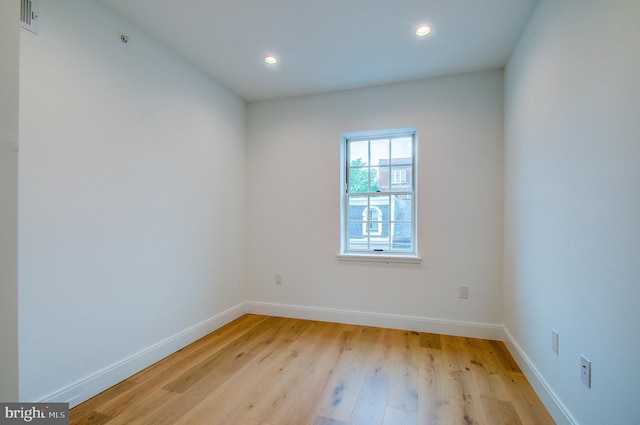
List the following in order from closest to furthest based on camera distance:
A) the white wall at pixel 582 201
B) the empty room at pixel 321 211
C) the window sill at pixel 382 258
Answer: the white wall at pixel 582 201 → the empty room at pixel 321 211 → the window sill at pixel 382 258

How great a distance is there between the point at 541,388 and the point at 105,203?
10.0 feet

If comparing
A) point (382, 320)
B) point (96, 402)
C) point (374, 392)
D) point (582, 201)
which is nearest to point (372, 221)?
point (382, 320)

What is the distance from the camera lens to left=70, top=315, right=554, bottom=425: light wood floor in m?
1.63

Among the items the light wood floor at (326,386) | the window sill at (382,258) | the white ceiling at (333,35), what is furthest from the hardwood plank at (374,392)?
the white ceiling at (333,35)

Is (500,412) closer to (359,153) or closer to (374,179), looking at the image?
(374,179)

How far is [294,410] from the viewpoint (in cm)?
168

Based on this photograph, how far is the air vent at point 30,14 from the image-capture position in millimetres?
1483

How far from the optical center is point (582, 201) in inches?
53.9

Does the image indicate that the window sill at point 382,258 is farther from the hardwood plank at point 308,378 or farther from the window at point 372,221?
the hardwood plank at point 308,378

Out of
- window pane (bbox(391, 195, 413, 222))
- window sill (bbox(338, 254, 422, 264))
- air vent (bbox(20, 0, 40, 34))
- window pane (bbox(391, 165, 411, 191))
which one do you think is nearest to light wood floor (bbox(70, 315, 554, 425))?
window sill (bbox(338, 254, 422, 264))

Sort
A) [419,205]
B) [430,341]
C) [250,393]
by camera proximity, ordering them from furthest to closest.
Answer: [419,205] → [430,341] → [250,393]

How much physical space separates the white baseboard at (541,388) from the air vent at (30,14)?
348 cm

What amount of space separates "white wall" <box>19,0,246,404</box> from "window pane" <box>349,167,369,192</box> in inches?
60.7

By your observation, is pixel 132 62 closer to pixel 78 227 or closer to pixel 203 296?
pixel 78 227
